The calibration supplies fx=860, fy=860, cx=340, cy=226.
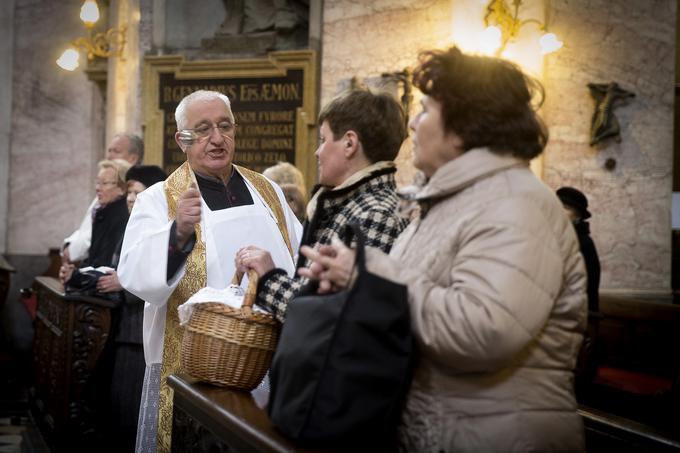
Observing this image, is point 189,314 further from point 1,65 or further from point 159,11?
point 1,65

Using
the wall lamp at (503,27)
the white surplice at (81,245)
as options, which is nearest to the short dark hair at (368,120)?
the white surplice at (81,245)

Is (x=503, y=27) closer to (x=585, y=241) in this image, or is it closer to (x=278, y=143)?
(x=585, y=241)

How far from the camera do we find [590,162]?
23.9 ft

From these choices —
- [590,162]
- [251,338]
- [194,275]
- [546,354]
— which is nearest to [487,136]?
[546,354]

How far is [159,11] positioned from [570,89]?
457 cm

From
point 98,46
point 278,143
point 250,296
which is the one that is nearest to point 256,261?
point 250,296

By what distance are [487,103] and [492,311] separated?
49 cm

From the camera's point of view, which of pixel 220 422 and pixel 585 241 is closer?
pixel 220 422

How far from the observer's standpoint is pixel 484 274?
5.62 ft

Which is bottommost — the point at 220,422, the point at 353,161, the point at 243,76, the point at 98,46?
the point at 220,422

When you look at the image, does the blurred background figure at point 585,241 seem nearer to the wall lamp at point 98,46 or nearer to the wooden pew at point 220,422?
the wooden pew at point 220,422

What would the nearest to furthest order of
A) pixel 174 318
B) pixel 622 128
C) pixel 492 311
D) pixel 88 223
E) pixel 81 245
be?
pixel 492 311, pixel 174 318, pixel 81 245, pixel 88 223, pixel 622 128

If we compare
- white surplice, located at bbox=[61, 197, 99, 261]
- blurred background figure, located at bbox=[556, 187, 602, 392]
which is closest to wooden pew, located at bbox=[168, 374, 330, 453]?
blurred background figure, located at bbox=[556, 187, 602, 392]

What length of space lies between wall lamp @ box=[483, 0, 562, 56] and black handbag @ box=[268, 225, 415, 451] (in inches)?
223
